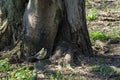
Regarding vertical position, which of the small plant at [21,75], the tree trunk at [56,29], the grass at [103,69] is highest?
the tree trunk at [56,29]

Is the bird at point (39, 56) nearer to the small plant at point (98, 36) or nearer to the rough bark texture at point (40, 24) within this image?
the rough bark texture at point (40, 24)

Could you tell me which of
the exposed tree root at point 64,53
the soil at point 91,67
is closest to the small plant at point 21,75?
the soil at point 91,67

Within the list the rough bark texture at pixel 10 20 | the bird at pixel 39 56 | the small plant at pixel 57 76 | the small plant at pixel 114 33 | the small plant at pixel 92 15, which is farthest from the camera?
the small plant at pixel 92 15

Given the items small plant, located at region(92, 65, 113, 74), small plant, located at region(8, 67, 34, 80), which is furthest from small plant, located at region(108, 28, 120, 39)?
small plant, located at region(8, 67, 34, 80)

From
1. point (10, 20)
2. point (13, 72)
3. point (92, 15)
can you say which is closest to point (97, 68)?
point (13, 72)

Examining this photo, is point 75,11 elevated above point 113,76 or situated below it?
above

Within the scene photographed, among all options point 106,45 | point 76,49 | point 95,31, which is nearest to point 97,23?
point 95,31

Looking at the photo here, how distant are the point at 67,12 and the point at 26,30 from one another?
0.68 meters

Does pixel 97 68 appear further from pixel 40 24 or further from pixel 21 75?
pixel 21 75

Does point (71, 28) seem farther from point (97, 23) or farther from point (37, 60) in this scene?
point (97, 23)

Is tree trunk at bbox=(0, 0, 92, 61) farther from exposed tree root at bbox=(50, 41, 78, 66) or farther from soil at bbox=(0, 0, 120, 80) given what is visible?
soil at bbox=(0, 0, 120, 80)

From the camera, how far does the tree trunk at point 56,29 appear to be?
5.28m

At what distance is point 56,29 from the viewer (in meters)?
5.41

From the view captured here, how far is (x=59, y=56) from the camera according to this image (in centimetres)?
535
